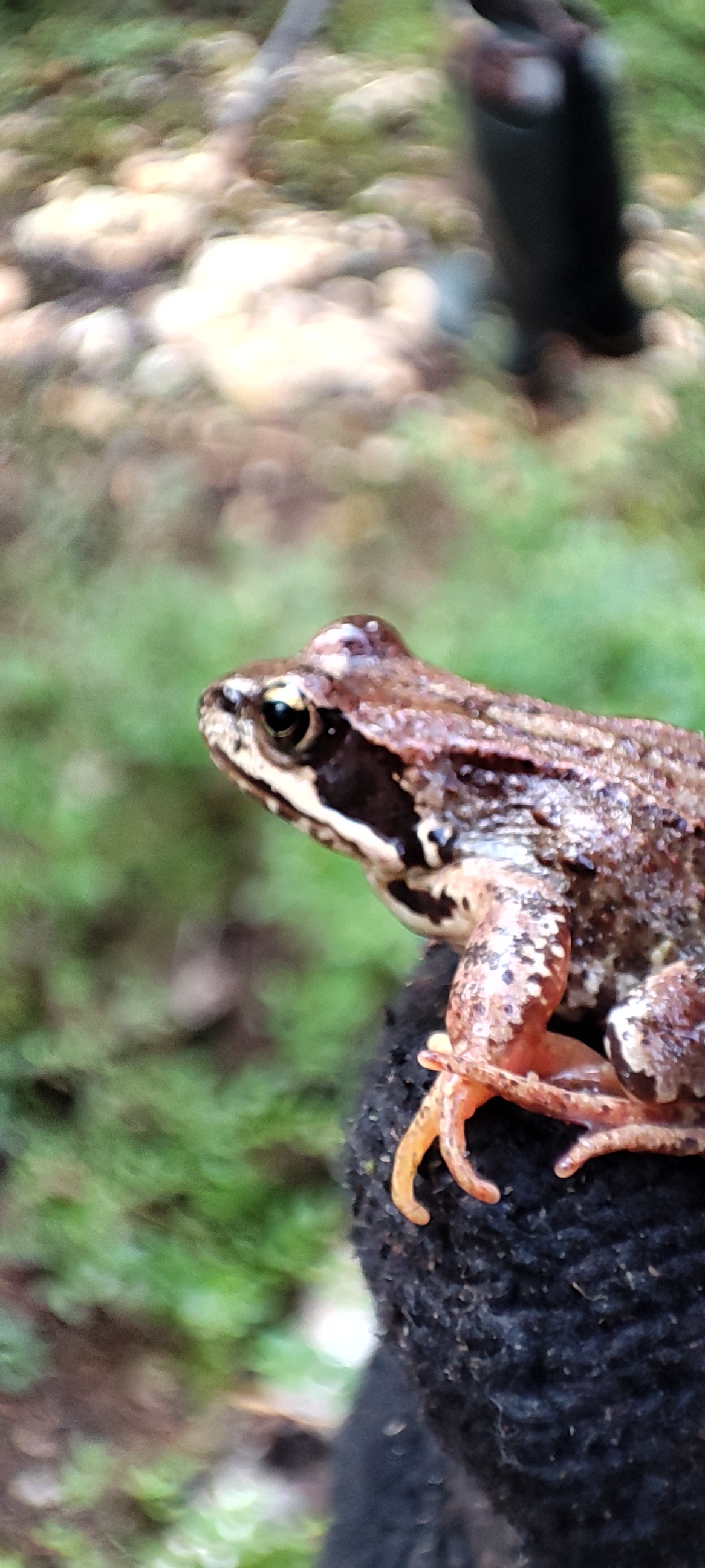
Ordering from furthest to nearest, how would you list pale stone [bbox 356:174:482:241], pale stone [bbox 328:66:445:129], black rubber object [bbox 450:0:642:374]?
1. pale stone [bbox 328:66:445:129]
2. pale stone [bbox 356:174:482:241]
3. black rubber object [bbox 450:0:642:374]

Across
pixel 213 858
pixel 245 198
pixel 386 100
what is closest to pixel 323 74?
pixel 386 100

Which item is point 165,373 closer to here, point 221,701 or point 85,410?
point 85,410

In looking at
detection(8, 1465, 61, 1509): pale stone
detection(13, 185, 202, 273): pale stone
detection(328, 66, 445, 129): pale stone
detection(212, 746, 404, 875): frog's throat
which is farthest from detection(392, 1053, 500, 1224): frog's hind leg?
detection(328, 66, 445, 129): pale stone

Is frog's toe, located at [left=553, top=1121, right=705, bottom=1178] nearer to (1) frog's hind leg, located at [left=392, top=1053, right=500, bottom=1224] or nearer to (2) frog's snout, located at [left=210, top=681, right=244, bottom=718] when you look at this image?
(1) frog's hind leg, located at [left=392, top=1053, right=500, bottom=1224]

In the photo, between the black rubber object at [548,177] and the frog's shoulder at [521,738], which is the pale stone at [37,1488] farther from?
the black rubber object at [548,177]

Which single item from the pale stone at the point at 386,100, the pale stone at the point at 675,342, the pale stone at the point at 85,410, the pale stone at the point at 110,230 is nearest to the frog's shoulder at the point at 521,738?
the pale stone at the point at 675,342

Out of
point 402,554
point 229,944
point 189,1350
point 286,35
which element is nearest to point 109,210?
point 286,35
